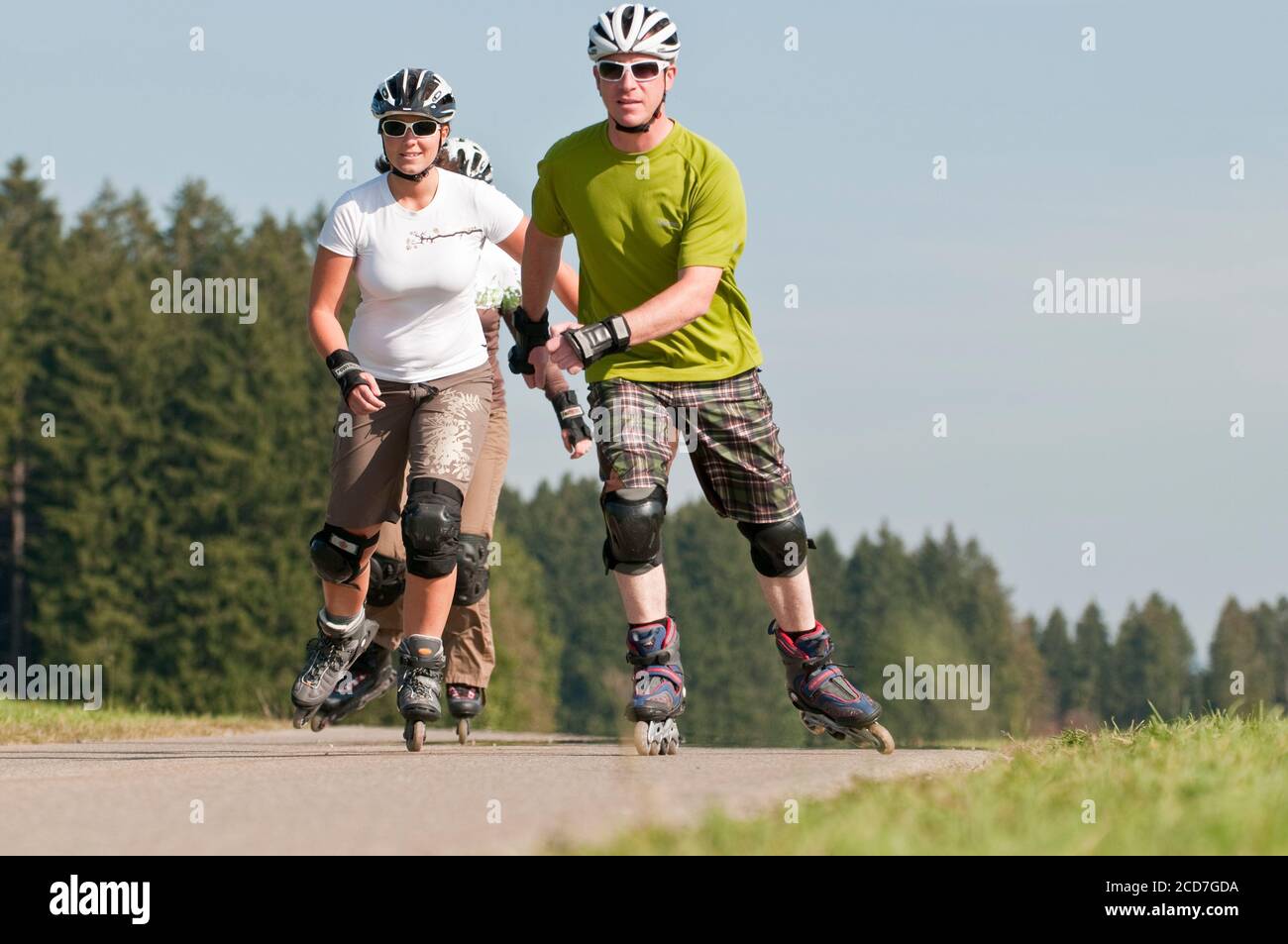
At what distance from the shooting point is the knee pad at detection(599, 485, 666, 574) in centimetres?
614

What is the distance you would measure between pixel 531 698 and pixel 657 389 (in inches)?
2439

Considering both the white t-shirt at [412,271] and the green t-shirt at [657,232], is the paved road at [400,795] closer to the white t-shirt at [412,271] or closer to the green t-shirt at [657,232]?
the green t-shirt at [657,232]

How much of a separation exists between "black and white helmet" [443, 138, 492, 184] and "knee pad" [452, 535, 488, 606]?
1.73 meters

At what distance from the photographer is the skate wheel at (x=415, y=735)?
23.6 ft

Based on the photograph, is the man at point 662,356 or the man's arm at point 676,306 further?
the man at point 662,356

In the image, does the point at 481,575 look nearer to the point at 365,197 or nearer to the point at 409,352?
the point at 409,352

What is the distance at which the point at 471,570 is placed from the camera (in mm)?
8250

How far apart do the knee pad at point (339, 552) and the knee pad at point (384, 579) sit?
0.67 meters

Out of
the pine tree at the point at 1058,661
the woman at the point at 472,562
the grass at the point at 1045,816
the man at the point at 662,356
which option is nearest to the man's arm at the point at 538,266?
the man at the point at 662,356

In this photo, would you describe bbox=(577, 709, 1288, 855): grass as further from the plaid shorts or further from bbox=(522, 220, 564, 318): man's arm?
bbox=(522, 220, 564, 318): man's arm

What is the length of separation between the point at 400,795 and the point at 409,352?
2911 mm
